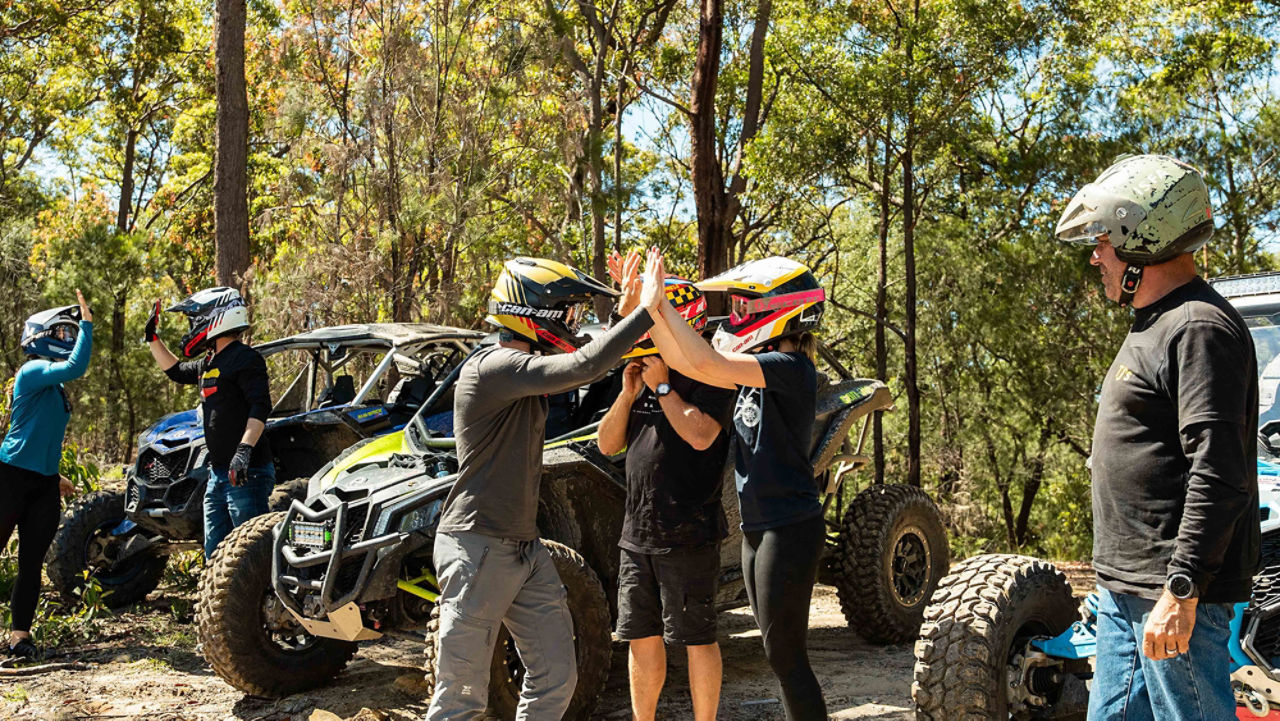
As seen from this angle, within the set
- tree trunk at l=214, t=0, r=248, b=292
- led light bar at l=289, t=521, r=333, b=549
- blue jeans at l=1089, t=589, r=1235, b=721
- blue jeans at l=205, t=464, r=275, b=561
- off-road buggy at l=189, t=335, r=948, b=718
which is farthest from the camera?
tree trunk at l=214, t=0, r=248, b=292

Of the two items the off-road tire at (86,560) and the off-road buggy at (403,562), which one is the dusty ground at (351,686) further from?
the off-road tire at (86,560)

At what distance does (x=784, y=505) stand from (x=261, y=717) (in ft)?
11.0

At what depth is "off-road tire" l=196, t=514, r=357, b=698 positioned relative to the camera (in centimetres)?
582

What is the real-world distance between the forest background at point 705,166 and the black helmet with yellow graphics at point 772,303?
30.0ft

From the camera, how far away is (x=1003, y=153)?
20094 millimetres

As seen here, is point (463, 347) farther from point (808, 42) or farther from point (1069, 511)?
point (1069, 511)

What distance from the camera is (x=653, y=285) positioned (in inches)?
148

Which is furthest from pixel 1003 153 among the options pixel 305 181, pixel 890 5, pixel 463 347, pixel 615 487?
pixel 615 487

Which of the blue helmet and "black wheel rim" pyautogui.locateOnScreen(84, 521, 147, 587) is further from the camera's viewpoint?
"black wheel rim" pyautogui.locateOnScreen(84, 521, 147, 587)

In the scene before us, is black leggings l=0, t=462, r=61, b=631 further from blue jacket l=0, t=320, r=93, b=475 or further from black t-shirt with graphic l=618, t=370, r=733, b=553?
black t-shirt with graphic l=618, t=370, r=733, b=553

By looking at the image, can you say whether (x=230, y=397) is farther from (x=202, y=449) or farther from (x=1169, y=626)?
(x=1169, y=626)

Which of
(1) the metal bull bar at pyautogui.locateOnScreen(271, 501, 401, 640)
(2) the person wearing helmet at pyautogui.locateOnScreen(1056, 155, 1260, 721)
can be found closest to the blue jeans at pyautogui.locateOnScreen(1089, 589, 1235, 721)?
(2) the person wearing helmet at pyautogui.locateOnScreen(1056, 155, 1260, 721)

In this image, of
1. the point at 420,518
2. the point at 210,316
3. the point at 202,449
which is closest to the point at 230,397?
the point at 210,316

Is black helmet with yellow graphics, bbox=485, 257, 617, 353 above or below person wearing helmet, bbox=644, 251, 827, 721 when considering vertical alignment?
above
